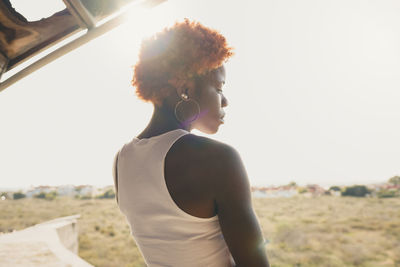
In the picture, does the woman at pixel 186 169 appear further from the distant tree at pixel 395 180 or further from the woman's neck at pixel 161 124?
the distant tree at pixel 395 180

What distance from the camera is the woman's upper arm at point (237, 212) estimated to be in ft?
2.24

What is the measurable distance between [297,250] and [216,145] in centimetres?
1647

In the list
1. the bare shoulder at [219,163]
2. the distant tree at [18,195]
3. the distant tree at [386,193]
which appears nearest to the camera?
the bare shoulder at [219,163]

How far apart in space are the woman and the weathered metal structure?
0.28m

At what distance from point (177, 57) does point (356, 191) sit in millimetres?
31486

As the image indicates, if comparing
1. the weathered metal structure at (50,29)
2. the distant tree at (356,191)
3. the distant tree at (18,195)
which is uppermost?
the distant tree at (18,195)

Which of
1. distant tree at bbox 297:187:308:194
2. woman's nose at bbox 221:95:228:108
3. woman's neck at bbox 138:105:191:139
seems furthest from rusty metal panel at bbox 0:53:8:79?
distant tree at bbox 297:187:308:194

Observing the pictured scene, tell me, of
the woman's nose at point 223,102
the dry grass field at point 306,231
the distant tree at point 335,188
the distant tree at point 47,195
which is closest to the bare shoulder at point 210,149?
the woman's nose at point 223,102

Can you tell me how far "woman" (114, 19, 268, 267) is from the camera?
0.70 metres

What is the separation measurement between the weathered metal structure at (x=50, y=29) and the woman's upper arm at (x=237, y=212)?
798 millimetres

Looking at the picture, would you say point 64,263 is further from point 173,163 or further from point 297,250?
point 297,250

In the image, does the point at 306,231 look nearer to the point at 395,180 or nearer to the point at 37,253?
the point at 395,180

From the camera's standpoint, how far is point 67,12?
1.09 metres

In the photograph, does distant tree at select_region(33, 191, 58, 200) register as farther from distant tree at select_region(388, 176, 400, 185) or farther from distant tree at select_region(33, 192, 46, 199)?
distant tree at select_region(388, 176, 400, 185)
